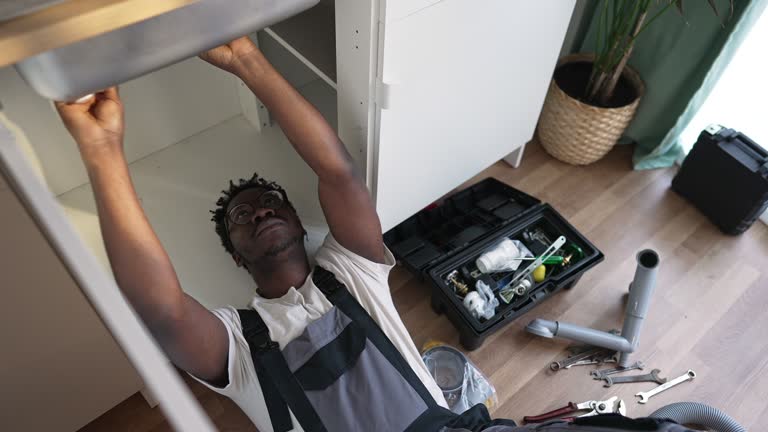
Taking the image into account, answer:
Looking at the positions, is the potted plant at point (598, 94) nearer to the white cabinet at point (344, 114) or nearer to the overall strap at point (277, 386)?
the white cabinet at point (344, 114)

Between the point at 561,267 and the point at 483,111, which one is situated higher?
the point at 483,111

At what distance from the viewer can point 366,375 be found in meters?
1.06

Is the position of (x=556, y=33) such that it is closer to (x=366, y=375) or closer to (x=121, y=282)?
(x=366, y=375)

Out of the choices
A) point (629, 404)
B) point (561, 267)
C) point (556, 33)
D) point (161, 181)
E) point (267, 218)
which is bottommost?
point (629, 404)

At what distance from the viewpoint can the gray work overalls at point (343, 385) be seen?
3.36 feet

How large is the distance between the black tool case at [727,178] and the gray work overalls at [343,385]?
1.05 metres

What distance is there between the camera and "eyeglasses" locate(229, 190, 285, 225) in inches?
46.1

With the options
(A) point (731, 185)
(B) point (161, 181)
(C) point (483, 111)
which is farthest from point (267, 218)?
(A) point (731, 185)

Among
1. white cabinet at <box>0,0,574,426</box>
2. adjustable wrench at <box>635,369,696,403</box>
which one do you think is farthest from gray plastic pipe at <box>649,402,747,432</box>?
white cabinet at <box>0,0,574,426</box>

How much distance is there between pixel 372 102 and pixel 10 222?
2.07 feet

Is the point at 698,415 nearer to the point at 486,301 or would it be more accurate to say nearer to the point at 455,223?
the point at 486,301

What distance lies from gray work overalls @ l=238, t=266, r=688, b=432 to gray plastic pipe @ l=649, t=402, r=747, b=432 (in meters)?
0.50

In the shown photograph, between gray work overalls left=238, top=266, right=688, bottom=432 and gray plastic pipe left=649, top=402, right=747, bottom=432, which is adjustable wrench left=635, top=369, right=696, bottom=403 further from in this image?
gray work overalls left=238, top=266, right=688, bottom=432

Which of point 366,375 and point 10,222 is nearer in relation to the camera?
point 10,222
